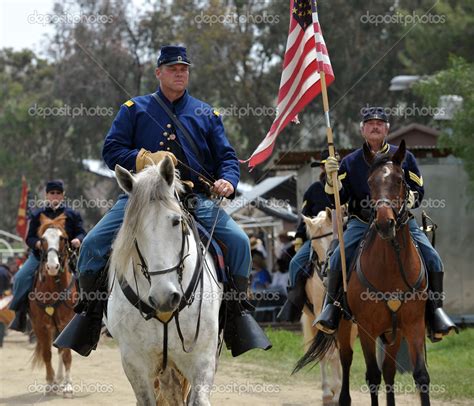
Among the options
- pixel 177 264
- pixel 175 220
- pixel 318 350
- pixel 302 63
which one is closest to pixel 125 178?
pixel 175 220

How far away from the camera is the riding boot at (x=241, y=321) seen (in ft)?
27.1

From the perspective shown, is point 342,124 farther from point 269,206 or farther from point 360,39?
point 269,206

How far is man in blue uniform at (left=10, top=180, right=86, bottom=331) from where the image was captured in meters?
15.4

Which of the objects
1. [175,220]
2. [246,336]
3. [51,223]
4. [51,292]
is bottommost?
[51,292]

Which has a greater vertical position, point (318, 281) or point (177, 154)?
point (177, 154)

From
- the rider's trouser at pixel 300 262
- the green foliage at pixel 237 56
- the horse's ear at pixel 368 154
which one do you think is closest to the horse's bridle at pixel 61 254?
the rider's trouser at pixel 300 262

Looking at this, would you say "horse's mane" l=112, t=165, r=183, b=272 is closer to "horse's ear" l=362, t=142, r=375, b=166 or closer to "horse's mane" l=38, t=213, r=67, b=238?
"horse's ear" l=362, t=142, r=375, b=166

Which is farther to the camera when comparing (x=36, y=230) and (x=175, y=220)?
(x=36, y=230)

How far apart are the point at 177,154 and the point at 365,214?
2.81 m

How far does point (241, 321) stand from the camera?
328 inches

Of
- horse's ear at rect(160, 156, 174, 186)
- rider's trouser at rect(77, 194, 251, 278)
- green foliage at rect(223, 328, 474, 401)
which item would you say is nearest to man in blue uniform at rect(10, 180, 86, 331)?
green foliage at rect(223, 328, 474, 401)

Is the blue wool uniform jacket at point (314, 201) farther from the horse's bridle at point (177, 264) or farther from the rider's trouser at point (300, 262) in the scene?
the horse's bridle at point (177, 264)

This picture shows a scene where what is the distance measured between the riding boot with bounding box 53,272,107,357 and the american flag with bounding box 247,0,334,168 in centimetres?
315

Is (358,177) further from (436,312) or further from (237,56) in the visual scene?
(237,56)
